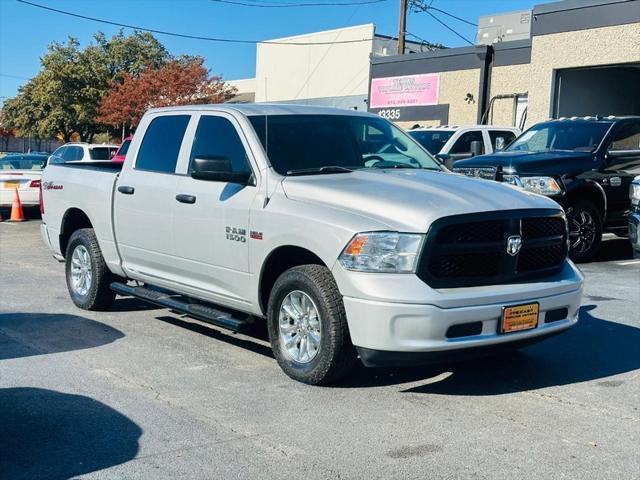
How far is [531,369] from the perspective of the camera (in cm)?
599

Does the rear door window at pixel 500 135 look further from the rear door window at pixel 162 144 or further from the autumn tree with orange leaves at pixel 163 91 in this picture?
the autumn tree with orange leaves at pixel 163 91

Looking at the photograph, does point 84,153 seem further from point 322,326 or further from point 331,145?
point 322,326

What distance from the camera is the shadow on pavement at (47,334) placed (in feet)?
21.2

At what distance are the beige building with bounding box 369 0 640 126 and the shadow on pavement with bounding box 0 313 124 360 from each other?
52.4ft

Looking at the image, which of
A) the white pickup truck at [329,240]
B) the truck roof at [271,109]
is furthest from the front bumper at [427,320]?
the truck roof at [271,109]

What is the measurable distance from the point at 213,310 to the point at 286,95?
110 feet

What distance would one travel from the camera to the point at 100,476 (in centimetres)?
394

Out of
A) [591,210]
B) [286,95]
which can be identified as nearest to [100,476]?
[591,210]

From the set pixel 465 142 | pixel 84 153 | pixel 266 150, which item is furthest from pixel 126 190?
pixel 84 153

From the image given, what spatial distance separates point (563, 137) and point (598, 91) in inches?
506

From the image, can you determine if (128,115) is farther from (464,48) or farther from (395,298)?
(395,298)

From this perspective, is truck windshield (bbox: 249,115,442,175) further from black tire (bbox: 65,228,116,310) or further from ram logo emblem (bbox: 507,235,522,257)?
black tire (bbox: 65,228,116,310)

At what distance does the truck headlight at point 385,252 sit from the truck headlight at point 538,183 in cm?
619

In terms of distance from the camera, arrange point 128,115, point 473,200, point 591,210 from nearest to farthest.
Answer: point 473,200 → point 591,210 → point 128,115
